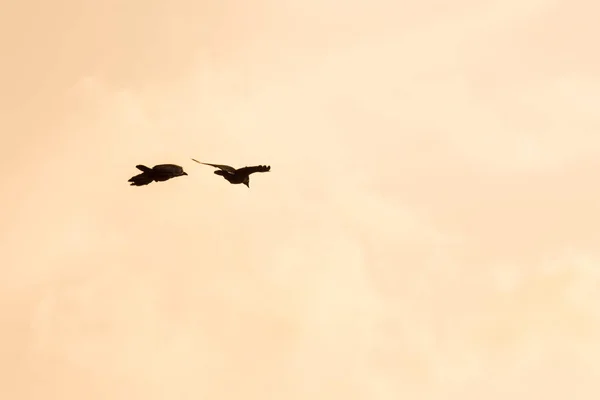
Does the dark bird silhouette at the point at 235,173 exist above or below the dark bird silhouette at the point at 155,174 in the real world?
above

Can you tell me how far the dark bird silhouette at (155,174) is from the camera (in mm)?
60312

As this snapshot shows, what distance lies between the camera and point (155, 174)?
6044cm

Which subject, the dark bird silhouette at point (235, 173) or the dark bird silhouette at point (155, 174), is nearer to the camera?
the dark bird silhouette at point (155, 174)

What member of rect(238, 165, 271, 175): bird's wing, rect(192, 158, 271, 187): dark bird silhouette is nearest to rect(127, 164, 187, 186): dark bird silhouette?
rect(192, 158, 271, 187): dark bird silhouette

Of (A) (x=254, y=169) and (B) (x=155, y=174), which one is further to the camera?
(A) (x=254, y=169)

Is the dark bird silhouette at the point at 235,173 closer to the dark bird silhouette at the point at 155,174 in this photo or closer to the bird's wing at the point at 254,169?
the bird's wing at the point at 254,169

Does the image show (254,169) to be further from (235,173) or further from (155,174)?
(155,174)

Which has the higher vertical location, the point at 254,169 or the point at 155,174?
the point at 254,169

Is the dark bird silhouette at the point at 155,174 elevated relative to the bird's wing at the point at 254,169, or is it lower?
lower

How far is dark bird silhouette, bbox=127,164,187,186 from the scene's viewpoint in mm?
60312

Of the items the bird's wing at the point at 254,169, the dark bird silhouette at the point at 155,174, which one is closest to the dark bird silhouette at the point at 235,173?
the bird's wing at the point at 254,169

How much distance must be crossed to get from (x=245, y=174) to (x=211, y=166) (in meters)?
3.12

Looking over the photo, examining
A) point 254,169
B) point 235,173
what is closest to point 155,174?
point 235,173

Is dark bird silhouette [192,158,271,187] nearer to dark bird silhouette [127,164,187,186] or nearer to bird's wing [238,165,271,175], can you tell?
bird's wing [238,165,271,175]
